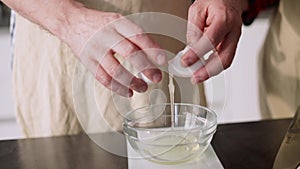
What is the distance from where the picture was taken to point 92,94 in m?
0.89

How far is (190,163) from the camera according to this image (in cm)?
67

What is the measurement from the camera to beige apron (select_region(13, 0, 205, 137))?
85 centimetres

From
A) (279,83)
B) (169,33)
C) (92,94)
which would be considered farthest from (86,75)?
(279,83)

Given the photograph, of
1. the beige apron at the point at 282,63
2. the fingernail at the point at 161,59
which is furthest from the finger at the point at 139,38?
the beige apron at the point at 282,63

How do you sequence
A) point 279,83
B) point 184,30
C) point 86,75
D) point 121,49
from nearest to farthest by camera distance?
point 121,49
point 184,30
point 86,75
point 279,83

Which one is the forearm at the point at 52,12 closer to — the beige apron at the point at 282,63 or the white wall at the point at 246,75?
the beige apron at the point at 282,63

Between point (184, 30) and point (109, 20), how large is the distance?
4.9 inches

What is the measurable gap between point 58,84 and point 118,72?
32 centimetres

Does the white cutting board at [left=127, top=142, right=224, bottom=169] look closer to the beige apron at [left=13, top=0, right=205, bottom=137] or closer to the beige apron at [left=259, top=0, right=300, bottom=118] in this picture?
the beige apron at [left=13, top=0, right=205, bottom=137]

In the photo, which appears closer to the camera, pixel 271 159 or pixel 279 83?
pixel 271 159

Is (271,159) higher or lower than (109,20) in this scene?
lower

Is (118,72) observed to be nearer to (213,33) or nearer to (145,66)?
(145,66)

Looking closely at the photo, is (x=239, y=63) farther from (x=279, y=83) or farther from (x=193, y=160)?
(x=193, y=160)

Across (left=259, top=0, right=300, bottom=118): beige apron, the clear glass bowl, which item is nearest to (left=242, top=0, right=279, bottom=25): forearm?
(left=259, top=0, right=300, bottom=118): beige apron
